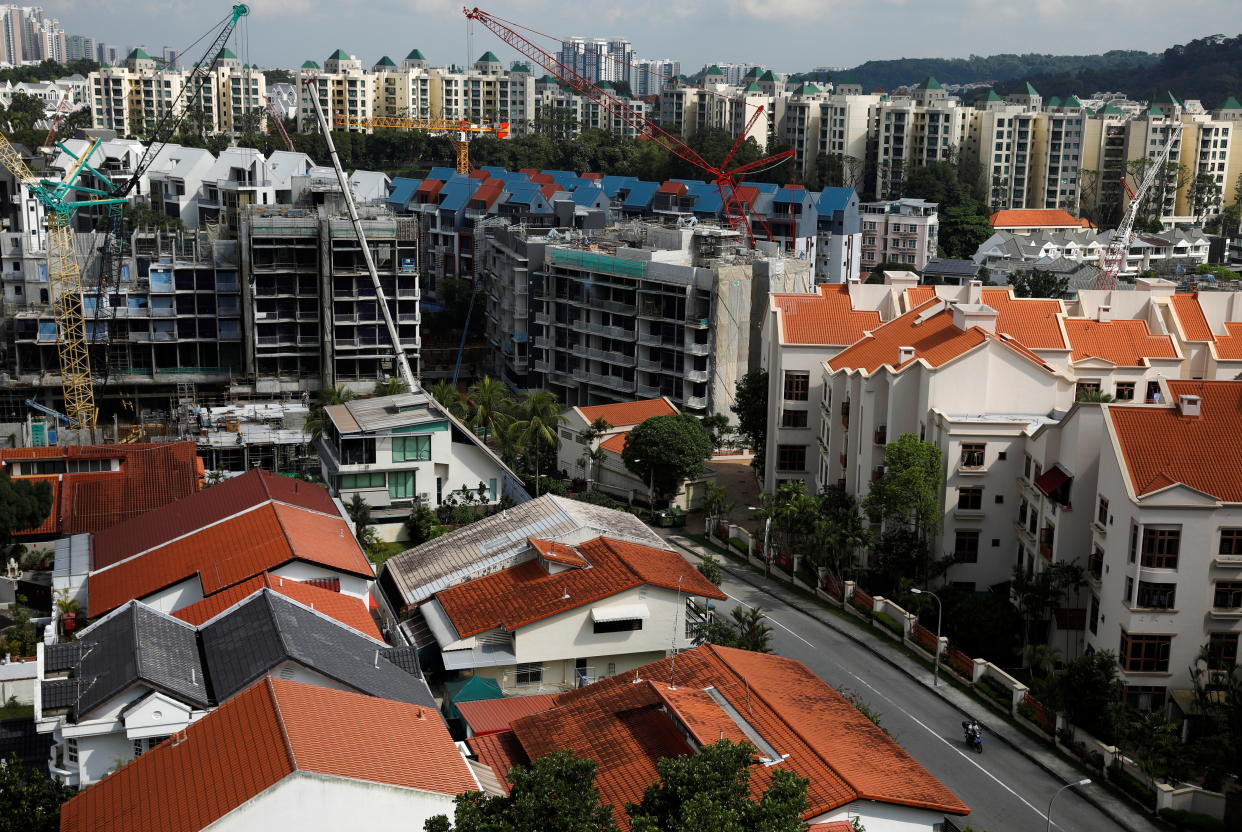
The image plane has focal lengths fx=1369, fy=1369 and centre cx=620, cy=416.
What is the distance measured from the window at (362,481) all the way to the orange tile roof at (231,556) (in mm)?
9280

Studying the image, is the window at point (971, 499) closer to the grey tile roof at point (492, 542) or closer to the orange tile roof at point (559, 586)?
the orange tile roof at point (559, 586)

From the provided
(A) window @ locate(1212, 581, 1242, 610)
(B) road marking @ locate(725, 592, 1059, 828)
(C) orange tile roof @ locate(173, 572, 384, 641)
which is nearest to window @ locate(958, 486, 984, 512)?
(B) road marking @ locate(725, 592, 1059, 828)

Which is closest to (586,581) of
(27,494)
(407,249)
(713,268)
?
(27,494)

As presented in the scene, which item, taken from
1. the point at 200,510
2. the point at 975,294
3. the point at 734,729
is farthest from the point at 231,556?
the point at 975,294

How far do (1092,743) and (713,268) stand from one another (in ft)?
136

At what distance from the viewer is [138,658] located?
1358 inches

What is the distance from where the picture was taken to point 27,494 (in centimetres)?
5141

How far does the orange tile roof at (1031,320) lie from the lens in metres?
59.2

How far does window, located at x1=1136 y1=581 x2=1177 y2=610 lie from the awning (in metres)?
15.0

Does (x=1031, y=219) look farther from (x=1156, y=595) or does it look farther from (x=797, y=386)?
(x=1156, y=595)

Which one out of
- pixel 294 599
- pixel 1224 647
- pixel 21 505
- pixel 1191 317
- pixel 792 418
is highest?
pixel 1191 317

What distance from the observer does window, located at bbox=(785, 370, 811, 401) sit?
206ft

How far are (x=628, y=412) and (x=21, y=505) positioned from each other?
30.2m

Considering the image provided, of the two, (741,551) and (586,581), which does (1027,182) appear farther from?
(586,581)
